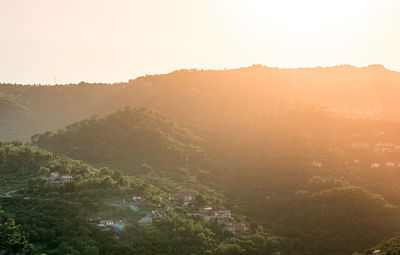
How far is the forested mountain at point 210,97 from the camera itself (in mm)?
154250

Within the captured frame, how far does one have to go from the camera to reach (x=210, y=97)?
6698 inches

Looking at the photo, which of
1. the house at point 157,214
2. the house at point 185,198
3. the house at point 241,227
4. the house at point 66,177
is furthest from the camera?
the house at point 185,198

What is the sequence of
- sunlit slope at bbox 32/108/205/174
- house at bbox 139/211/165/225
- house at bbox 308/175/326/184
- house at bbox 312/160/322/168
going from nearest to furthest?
house at bbox 139/211/165/225 → house at bbox 308/175/326/184 → house at bbox 312/160/322/168 → sunlit slope at bbox 32/108/205/174

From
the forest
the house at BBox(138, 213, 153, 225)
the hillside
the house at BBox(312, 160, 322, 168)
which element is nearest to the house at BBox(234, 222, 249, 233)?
the hillside

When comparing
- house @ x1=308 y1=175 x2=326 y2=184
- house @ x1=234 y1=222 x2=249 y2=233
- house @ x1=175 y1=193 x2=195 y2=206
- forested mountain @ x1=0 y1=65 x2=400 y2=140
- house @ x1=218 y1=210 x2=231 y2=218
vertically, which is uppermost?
forested mountain @ x1=0 y1=65 x2=400 y2=140

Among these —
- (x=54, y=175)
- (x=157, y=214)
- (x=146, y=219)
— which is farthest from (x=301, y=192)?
(x=54, y=175)

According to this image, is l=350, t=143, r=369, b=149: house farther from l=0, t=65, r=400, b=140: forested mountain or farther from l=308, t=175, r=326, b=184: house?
l=0, t=65, r=400, b=140: forested mountain

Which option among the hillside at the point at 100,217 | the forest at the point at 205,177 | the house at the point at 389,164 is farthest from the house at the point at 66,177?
the house at the point at 389,164

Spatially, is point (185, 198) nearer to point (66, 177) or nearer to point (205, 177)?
point (205, 177)

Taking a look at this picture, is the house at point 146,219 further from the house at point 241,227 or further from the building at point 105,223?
the house at point 241,227

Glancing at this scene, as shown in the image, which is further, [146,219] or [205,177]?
[205,177]

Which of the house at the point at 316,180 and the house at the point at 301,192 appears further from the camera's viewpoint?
the house at the point at 316,180

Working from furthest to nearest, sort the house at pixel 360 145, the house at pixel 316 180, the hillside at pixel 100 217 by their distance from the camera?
the house at pixel 360 145 < the house at pixel 316 180 < the hillside at pixel 100 217

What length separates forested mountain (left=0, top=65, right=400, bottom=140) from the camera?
154250 millimetres
